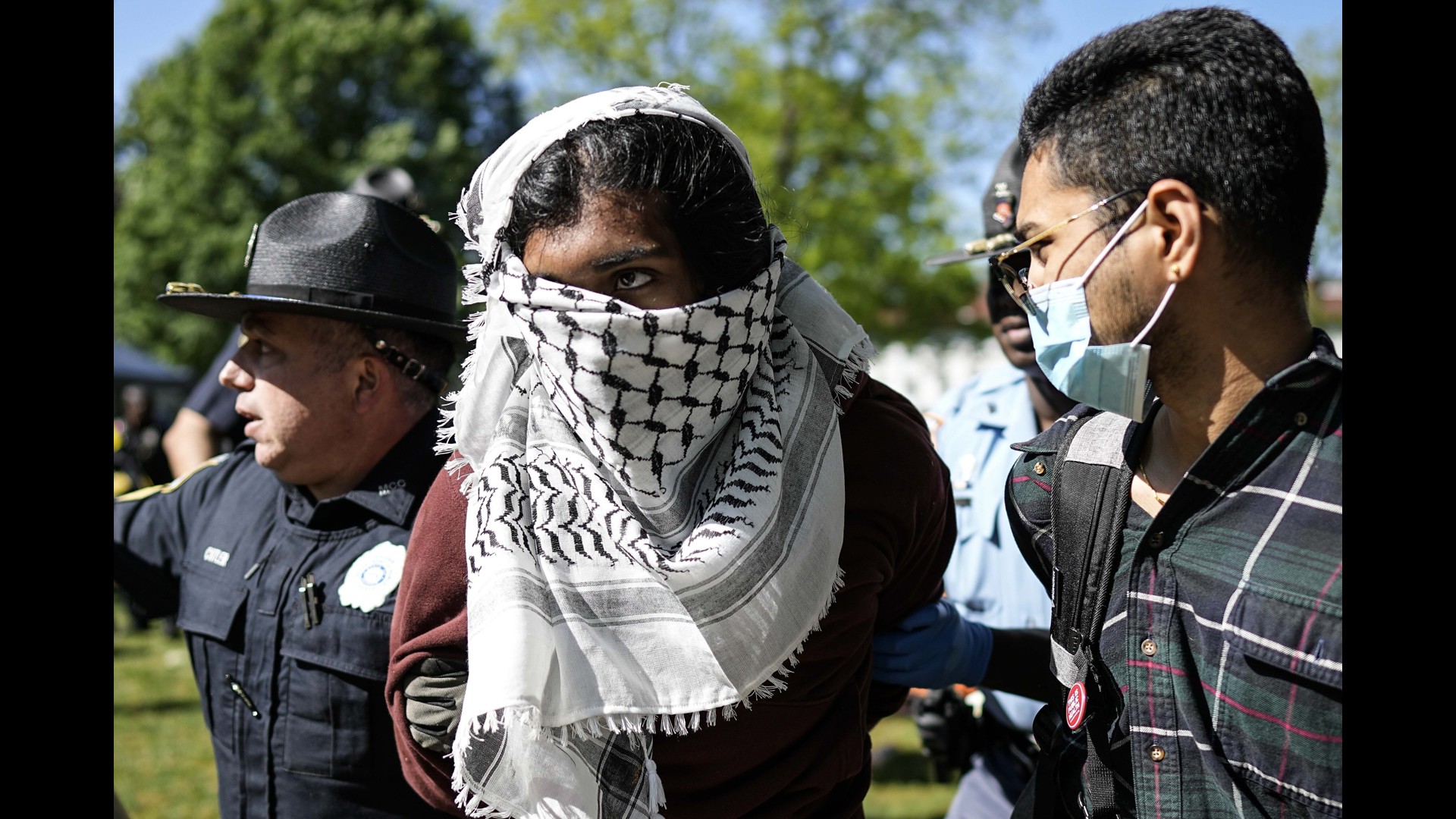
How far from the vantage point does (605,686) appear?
63.1 inches

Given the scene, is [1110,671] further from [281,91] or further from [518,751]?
[281,91]

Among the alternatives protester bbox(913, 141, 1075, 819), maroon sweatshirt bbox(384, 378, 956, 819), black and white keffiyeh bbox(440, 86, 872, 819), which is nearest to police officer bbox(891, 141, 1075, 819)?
protester bbox(913, 141, 1075, 819)

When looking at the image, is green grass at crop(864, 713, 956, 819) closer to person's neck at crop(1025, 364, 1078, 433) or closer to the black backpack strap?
person's neck at crop(1025, 364, 1078, 433)

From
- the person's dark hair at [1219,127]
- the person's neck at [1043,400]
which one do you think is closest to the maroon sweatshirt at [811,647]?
the person's dark hair at [1219,127]

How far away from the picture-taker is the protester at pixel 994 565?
2.89 metres

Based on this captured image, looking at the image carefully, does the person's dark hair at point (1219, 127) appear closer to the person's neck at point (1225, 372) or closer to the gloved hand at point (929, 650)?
the person's neck at point (1225, 372)

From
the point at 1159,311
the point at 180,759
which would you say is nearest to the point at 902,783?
the point at 180,759

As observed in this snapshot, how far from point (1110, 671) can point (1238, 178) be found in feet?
2.26

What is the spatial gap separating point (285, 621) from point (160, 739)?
4.66m

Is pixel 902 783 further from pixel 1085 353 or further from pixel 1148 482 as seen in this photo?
pixel 1085 353

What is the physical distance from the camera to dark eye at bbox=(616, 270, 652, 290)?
1.70 meters

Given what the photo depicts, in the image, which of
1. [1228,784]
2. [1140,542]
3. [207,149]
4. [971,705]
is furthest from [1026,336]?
[207,149]

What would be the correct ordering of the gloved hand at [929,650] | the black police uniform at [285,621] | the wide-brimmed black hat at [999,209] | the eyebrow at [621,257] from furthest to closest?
the wide-brimmed black hat at [999,209] < the black police uniform at [285,621] < the gloved hand at [929,650] < the eyebrow at [621,257]

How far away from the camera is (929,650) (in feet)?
6.85
